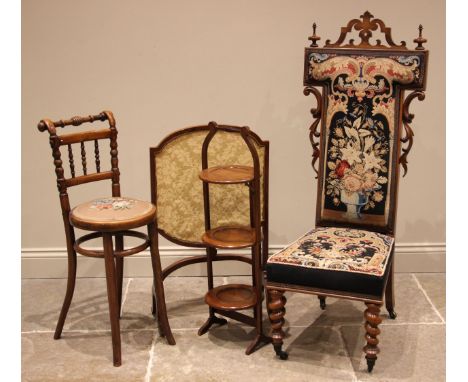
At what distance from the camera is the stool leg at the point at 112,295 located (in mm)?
3182

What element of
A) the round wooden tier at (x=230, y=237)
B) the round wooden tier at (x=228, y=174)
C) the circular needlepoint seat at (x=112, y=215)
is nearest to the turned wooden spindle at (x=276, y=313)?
the round wooden tier at (x=230, y=237)

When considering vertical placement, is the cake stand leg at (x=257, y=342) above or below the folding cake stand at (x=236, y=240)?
below

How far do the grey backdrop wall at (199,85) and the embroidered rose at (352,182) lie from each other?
682 mm

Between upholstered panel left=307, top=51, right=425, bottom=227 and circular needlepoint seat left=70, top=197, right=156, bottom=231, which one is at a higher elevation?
upholstered panel left=307, top=51, right=425, bottom=227

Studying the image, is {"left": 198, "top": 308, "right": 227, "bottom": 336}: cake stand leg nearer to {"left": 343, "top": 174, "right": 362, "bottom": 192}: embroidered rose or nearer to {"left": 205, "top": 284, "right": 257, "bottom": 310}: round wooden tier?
{"left": 205, "top": 284, "right": 257, "bottom": 310}: round wooden tier

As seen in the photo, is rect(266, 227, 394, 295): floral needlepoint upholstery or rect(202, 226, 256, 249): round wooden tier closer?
rect(266, 227, 394, 295): floral needlepoint upholstery

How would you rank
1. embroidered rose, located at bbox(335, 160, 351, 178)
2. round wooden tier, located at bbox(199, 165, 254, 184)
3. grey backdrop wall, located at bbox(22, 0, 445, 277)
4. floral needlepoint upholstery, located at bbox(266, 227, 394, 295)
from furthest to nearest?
grey backdrop wall, located at bbox(22, 0, 445, 277) < embroidered rose, located at bbox(335, 160, 351, 178) < round wooden tier, located at bbox(199, 165, 254, 184) < floral needlepoint upholstery, located at bbox(266, 227, 394, 295)

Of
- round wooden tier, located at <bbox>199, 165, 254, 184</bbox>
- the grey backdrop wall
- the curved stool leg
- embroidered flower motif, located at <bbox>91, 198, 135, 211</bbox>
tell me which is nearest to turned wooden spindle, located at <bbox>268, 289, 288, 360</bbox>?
round wooden tier, located at <bbox>199, 165, 254, 184</bbox>

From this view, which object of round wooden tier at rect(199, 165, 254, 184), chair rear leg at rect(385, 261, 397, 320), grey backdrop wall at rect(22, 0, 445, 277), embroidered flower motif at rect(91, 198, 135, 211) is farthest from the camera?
grey backdrop wall at rect(22, 0, 445, 277)

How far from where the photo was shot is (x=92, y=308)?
→ 393cm

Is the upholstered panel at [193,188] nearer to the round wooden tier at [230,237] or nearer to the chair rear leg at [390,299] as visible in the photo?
the round wooden tier at [230,237]

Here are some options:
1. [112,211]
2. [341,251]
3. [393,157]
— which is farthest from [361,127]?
[112,211]

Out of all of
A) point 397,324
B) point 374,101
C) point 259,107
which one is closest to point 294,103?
point 259,107

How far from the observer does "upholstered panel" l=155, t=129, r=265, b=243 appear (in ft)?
12.0
